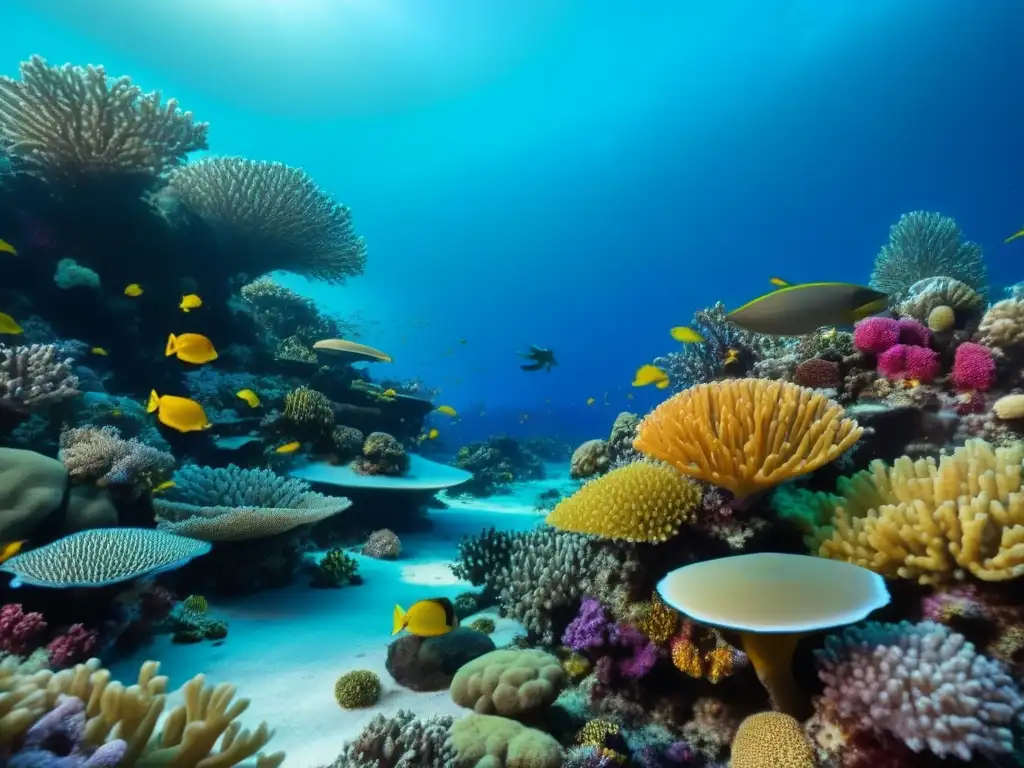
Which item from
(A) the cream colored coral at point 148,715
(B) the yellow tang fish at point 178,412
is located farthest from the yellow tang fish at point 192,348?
(A) the cream colored coral at point 148,715

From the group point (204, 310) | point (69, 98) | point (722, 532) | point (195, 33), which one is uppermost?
point (195, 33)

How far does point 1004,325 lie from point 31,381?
29.9ft

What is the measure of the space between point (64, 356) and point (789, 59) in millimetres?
61046

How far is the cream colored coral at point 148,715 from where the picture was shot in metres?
1.52

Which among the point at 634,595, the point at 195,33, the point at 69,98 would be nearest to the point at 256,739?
the point at 634,595

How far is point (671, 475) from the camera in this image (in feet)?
9.84

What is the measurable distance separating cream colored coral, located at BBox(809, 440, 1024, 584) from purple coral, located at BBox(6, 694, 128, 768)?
3.14m

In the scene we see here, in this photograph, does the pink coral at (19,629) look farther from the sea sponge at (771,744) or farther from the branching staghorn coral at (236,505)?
the sea sponge at (771,744)

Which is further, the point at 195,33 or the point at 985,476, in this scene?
the point at 195,33

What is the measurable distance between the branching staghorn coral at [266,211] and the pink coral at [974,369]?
10.4 meters

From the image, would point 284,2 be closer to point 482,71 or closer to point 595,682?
point 482,71

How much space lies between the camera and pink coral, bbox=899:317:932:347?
4.14m

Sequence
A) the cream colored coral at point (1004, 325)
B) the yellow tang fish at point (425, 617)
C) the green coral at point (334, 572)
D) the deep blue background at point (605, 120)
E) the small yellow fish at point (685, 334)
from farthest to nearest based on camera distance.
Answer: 1. the deep blue background at point (605, 120)
2. the small yellow fish at point (685, 334)
3. the green coral at point (334, 572)
4. the cream colored coral at point (1004, 325)
5. the yellow tang fish at point (425, 617)

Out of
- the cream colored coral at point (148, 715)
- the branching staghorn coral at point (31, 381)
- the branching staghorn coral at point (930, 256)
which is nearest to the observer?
the cream colored coral at point (148, 715)
